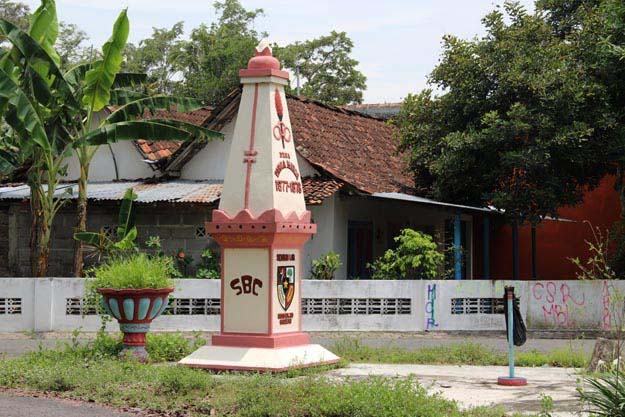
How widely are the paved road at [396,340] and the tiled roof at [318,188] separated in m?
3.25

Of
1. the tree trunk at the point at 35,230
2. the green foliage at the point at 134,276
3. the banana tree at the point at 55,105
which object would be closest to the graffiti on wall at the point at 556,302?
the banana tree at the point at 55,105

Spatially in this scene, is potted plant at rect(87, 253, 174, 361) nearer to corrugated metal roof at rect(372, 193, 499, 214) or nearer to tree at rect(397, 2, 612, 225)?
corrugated metal roof at rect(372, 193, 499, 214)

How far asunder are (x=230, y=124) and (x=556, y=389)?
13399 mm

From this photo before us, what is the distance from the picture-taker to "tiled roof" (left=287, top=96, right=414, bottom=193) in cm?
2214

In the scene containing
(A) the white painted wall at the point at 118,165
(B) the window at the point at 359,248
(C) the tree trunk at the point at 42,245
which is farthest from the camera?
(A) the white painted wall at the point at 118,165

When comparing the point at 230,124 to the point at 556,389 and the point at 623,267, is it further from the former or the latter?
the point at 556,389

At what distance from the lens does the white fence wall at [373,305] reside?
18.7 meters

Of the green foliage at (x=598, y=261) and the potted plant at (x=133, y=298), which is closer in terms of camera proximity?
the green foliage at (x=598, y=261)

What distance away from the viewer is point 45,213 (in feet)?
66.2

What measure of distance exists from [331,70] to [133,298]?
31.8m

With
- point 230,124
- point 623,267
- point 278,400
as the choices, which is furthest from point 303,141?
point 278,400

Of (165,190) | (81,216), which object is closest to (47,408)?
(81,216)

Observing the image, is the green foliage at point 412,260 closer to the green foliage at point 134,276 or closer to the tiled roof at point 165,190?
the tiled roof at point 165,190

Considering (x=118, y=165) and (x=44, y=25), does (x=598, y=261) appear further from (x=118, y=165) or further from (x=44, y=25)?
(x=118, y=165)
